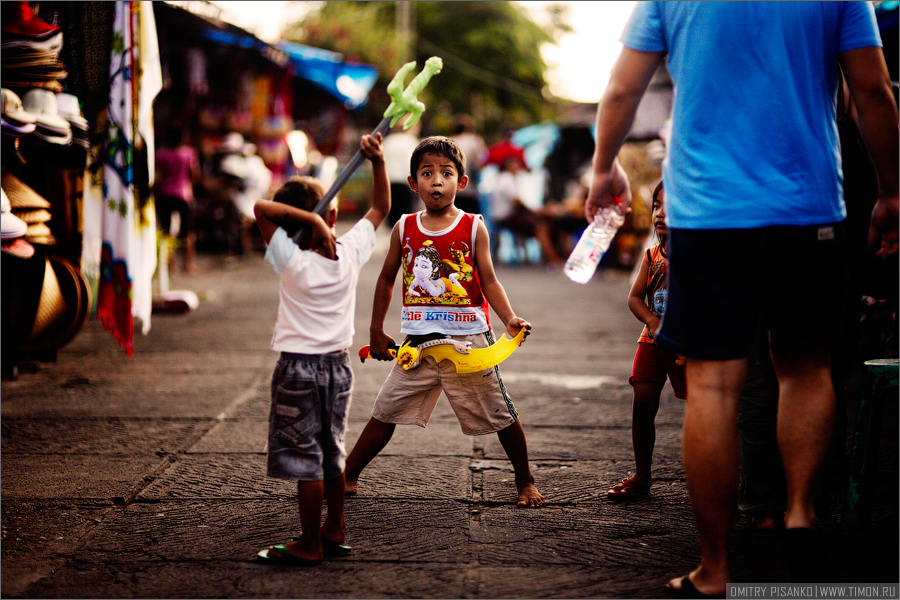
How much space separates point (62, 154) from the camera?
4621 millimetres

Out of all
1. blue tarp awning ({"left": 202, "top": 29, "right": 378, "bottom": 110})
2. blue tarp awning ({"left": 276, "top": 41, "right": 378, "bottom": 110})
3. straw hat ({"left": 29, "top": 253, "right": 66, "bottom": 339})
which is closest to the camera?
straw hat ({"left": 29, "top": 253, "right": 66, "bottom": 339})

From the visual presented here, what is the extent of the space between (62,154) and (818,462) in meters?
4.00

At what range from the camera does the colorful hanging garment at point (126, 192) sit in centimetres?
475

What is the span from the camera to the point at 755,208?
91.7 inches

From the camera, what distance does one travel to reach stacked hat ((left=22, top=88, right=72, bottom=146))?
14.6 feet

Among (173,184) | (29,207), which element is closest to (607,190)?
(29,207)

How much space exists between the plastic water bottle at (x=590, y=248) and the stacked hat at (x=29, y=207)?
3.16 metres

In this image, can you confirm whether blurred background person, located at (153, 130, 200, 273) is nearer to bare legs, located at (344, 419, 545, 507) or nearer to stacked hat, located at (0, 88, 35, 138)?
stacked hat, located at (0, 88, 35, 138)

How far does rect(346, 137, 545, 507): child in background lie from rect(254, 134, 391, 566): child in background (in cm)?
44

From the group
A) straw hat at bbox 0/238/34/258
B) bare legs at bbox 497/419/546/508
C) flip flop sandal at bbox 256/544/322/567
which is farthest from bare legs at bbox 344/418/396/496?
straw hat at bbox 0/238/34/258

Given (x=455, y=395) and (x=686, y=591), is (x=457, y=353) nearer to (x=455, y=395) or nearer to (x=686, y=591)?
(x=455, y=395)

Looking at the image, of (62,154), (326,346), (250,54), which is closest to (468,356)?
(326,346)

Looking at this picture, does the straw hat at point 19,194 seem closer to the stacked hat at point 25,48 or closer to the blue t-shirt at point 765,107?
the stacked hat at point 25,48

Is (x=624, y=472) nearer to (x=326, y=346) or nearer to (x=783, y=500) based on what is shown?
(x=783, y=500)
